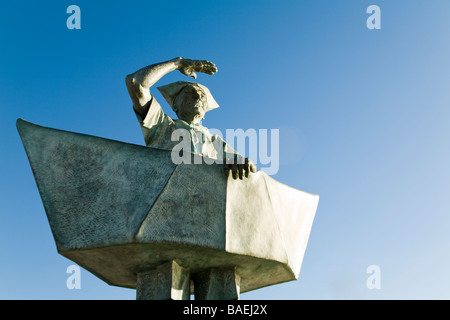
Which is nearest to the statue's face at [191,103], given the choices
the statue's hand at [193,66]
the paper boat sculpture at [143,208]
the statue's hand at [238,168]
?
the statue's hand at [193,66]

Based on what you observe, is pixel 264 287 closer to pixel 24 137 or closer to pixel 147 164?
pixel 147 164

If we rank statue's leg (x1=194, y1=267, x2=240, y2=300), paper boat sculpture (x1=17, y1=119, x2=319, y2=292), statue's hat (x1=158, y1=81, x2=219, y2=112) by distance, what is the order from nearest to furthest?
paper boat sculpture (x1=17, y1=119, x2=319, y2=292), statue's leg (x1=194, y1=267, x2=240, y2=300), statue's hat (x1=158, y1=81, x2=219, y2=112)

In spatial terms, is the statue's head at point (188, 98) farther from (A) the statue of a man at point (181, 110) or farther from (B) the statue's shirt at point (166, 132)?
(B) the statue's shirt at point (166, 132)

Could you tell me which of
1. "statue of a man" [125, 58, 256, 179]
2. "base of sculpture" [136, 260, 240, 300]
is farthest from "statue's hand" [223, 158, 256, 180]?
"base of sculpture" [136, 260, 240, 300]

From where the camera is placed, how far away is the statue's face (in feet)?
27.7

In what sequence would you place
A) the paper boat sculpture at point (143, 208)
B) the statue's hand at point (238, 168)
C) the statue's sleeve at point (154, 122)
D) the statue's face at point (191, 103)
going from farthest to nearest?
the statue's face at point (191, 103), the statue's sleeve at point (154, 122), the statue's hand at point (238, 168), the paper boat sculpture at point (143, 208)

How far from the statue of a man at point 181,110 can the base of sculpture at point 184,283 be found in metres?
1.60

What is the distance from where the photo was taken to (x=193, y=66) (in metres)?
8.05

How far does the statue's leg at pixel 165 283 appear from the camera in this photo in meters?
7.02

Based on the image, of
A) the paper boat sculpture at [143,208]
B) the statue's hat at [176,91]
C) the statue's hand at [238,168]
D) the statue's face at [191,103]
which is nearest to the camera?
the paper boat sculpture at [143,208]

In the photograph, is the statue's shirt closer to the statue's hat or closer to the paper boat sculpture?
the statue's hat

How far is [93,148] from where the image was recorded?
7.09 meters

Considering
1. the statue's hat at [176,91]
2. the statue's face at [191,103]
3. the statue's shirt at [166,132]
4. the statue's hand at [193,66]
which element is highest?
the statue's hand at [193,66]
